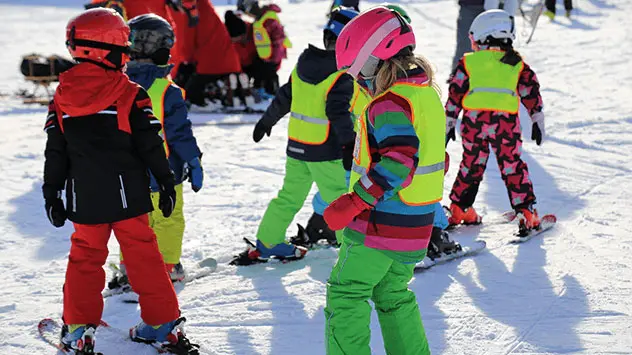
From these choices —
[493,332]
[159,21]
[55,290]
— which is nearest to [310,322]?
[493,332]

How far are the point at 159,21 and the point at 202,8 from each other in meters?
6.42

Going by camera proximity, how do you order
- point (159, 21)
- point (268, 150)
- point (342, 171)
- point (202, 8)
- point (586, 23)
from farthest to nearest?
point (586, 23)
point (202, 8)
point (268, 150)
point (342, 171)
point (159, 21)

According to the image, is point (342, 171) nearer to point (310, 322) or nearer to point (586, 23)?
point (310, 322)

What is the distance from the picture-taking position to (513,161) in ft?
18.3

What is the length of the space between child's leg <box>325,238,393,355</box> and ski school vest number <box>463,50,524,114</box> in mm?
2581

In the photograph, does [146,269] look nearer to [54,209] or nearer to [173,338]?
[173,338]

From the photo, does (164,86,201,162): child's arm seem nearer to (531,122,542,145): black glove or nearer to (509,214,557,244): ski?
(509,214,557,244): ski

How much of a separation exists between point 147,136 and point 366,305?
1.20m

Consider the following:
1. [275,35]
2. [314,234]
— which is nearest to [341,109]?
[314,234]

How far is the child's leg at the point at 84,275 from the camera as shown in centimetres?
362

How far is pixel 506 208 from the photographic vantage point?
6.31 meters

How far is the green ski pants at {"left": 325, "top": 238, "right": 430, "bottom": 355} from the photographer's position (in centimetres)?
319

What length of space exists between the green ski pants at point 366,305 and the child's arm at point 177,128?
1.38 meters

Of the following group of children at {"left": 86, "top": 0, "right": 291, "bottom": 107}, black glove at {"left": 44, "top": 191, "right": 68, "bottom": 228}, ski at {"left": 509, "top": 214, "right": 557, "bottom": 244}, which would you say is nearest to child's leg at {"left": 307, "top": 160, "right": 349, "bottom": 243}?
ski at {"left": 509, "top": 214, "right": 557, "bottom": 244}
